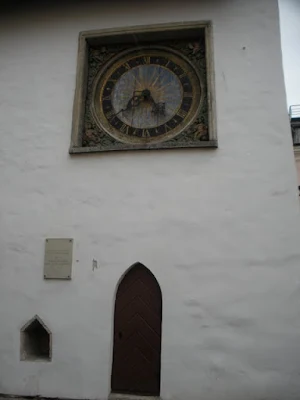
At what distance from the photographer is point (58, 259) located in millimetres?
4414

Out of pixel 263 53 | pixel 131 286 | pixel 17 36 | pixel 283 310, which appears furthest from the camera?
pixel 17 36

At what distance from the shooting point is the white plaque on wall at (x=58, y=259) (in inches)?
173

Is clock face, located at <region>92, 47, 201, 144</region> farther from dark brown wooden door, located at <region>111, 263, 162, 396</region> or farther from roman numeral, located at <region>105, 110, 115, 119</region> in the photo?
dark brown wooden door, located at <region>111, 263, 162, 396</region>

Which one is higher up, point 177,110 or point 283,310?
point 177,110

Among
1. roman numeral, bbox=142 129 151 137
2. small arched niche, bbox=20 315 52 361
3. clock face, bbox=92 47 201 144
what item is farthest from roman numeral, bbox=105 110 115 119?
small arched niche, bbox=20 315 52 361

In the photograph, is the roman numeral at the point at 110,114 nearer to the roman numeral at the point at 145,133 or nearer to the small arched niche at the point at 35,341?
the roman numeral at the point at 145,133

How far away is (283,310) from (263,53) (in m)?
3.19

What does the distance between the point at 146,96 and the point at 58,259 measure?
2459mm

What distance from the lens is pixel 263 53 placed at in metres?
4.76

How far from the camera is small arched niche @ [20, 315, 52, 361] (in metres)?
4.32

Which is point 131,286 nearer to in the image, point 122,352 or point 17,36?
point 122,352

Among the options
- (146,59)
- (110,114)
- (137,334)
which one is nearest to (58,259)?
(137,334)

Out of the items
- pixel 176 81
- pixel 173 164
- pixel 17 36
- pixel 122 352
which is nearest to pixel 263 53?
pixel 176 81

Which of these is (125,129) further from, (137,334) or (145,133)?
(137,334)
